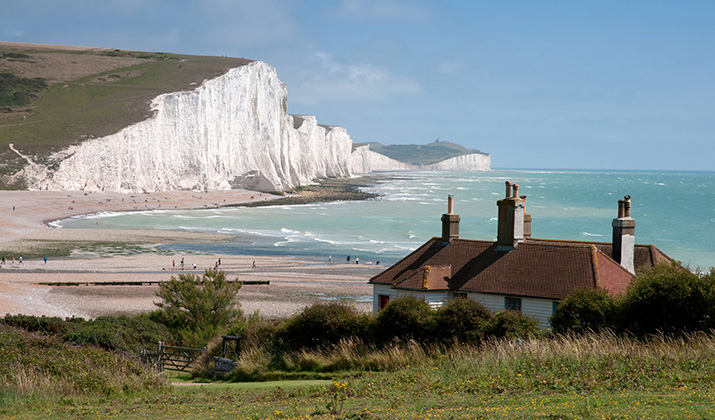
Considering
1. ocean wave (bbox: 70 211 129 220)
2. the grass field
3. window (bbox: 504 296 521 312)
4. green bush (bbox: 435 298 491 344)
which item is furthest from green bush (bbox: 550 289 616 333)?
ocean wave (bbox: 70 211 129 220)

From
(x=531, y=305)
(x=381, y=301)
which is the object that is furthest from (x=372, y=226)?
(x=531, y=305)

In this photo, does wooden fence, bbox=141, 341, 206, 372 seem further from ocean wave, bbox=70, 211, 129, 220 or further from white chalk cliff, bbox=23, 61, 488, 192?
white chalk cliff, bbox=23, 61, 488, 192

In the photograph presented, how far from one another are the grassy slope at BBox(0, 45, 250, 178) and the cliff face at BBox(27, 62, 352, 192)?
289 cm

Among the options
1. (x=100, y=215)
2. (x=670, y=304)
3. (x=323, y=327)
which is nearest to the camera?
(x=670, y=304)

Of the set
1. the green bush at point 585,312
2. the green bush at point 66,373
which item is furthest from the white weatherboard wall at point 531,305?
the green bush at point 66,373

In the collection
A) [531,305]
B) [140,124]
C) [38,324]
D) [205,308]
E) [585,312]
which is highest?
[140,124]

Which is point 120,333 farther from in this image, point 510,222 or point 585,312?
point 585,312

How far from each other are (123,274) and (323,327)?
97.0 ft

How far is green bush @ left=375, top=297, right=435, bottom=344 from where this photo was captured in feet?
46.1

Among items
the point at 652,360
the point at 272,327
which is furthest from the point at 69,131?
the point at 652,360

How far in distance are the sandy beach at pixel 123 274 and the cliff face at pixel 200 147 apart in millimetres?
20456

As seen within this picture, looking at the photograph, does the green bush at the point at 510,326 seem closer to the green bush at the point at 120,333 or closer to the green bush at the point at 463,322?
the green bush at the point at 463,322

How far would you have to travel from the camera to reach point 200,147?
11056 cm

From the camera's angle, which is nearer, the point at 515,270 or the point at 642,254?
the point at 515,270
